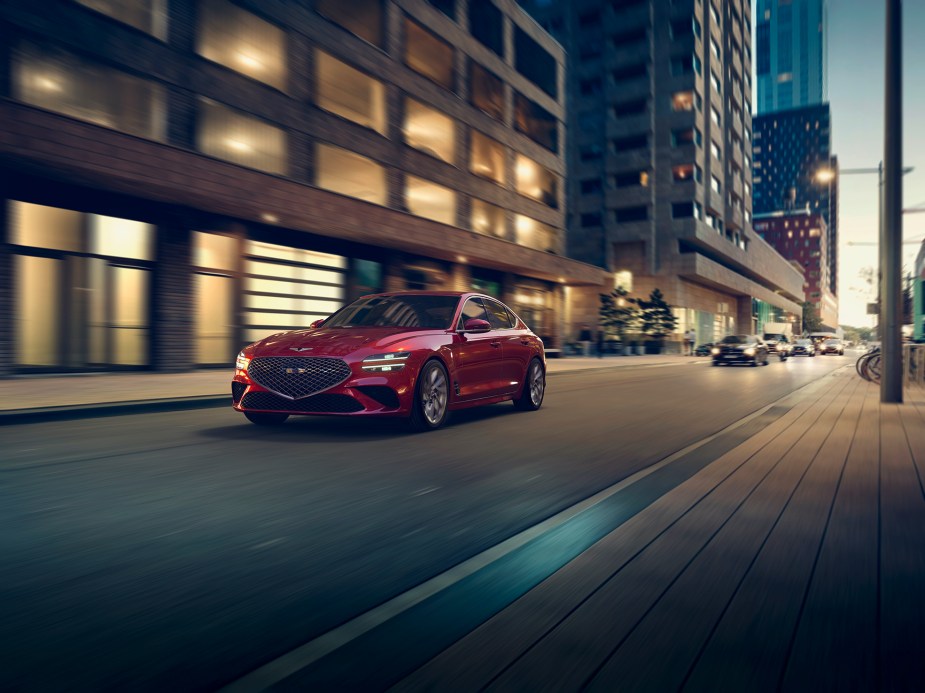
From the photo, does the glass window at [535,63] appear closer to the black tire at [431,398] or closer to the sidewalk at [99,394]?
the sidewalk at [99,394]

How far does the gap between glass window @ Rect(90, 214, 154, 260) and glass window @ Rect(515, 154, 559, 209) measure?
20.9m

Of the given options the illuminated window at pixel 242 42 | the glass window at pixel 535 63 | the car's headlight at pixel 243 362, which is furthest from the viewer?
the glass window at pixel 535 63

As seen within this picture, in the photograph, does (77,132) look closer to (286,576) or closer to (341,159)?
(341,159)

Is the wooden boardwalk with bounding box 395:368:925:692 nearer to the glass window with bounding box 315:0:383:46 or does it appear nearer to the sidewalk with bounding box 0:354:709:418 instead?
the sidewalk with bounding box 0:354:709:418

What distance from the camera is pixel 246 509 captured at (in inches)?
170

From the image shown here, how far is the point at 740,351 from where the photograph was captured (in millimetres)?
29875

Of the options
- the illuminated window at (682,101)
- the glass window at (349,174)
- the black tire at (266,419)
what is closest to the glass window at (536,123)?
the glass window at (349,174)

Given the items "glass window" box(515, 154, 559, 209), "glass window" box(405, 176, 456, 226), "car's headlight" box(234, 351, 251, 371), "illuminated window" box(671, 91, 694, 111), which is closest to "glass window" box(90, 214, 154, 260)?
"car's headlight" box(234, 351, 251, 371)

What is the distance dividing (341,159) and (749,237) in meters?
63.1

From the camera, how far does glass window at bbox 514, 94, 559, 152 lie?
116ft

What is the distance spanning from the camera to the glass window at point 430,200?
88.2 ft

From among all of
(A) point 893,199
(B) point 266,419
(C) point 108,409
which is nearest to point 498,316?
(B) point 266,419

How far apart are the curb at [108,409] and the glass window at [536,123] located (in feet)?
88.9

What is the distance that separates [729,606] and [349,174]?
73.7 ft
